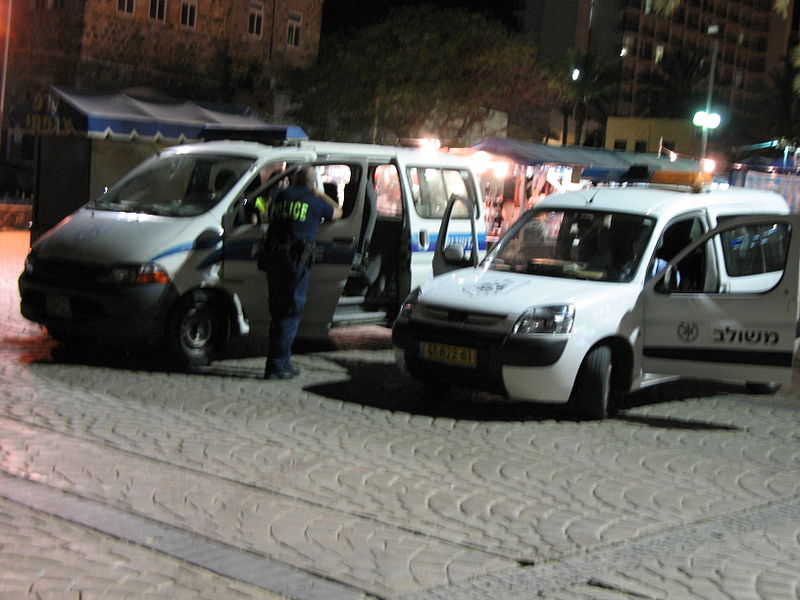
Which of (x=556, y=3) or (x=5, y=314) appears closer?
(x=5, y=314)

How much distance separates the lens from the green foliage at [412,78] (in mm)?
40031

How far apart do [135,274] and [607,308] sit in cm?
393

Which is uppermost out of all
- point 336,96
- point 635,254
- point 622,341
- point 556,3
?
point 556,3

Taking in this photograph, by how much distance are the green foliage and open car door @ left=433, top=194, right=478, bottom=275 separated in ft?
90.5

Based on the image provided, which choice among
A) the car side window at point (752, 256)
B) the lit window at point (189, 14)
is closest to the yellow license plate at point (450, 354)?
the car side window at point (752, 256)

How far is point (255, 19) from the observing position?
3981 cm

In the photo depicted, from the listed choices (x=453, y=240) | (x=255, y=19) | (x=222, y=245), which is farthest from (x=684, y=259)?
(x=255, y=19)

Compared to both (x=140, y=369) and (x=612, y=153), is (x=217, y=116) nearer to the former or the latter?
(x=612, y=153)

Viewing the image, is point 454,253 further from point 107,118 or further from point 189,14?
point 189,14

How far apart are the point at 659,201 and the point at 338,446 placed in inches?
151

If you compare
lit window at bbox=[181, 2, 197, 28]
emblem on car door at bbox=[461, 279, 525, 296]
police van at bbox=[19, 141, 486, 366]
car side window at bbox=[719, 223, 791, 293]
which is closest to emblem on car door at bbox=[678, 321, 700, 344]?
car side window at bbox=[719, 223, 791, 293]

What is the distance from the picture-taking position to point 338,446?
7.96 meters

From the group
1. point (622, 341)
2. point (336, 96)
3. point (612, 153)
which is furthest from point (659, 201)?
point (336, 96)

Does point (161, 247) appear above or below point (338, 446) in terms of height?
above
